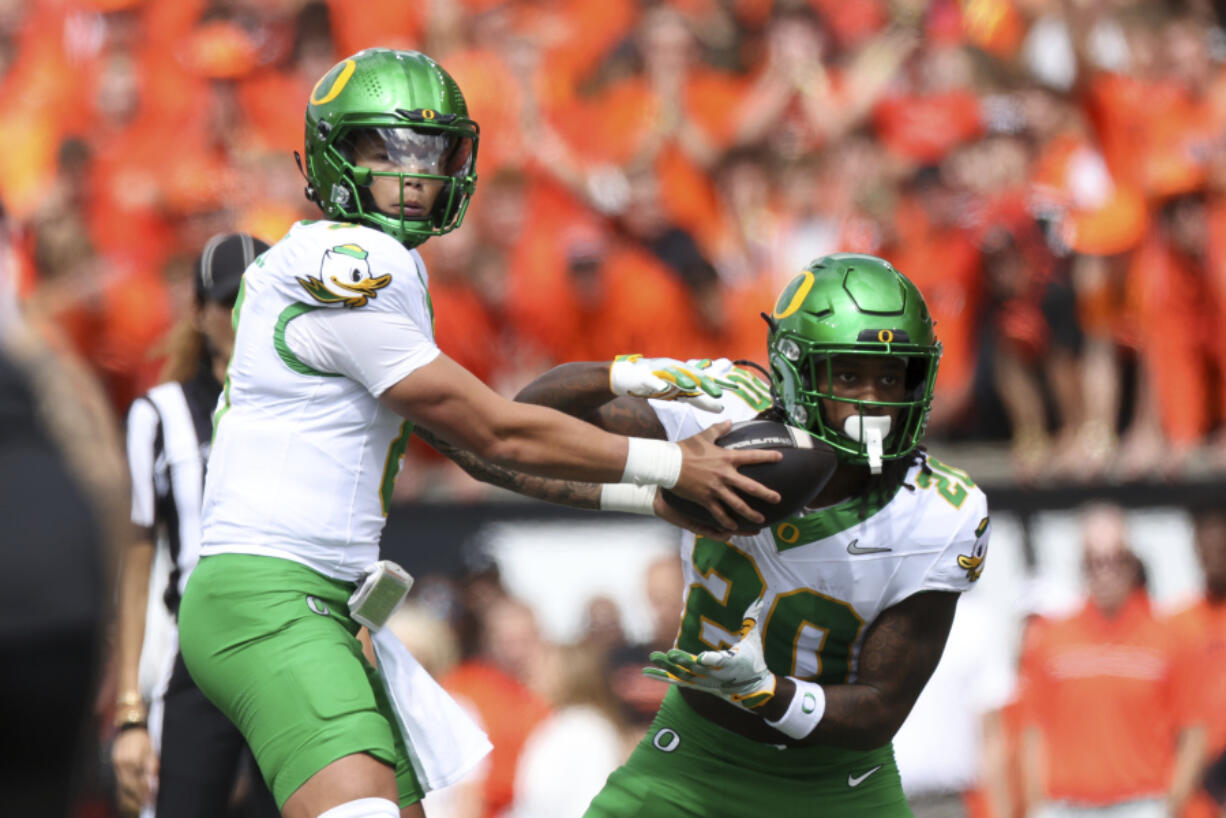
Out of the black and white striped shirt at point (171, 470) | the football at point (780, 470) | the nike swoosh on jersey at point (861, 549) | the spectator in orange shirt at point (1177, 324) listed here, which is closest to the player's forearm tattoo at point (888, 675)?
the nike swoosh on jersey at point (861, 549)

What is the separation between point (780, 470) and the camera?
361cm

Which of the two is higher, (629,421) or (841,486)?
(629,421)

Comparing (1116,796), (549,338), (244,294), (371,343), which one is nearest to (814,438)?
(371,343)

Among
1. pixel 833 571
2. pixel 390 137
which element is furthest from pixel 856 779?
pixel 390 137

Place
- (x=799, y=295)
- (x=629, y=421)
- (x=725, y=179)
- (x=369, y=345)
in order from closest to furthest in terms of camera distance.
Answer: (x=369, y=345) → (x=799, y=295) → (x=629, y=421) → (x=725, y=179)

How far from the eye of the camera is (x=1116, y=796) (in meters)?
6.78

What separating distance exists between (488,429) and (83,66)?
6936 millimetres

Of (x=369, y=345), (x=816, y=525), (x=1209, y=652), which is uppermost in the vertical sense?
(x=369, y=345)

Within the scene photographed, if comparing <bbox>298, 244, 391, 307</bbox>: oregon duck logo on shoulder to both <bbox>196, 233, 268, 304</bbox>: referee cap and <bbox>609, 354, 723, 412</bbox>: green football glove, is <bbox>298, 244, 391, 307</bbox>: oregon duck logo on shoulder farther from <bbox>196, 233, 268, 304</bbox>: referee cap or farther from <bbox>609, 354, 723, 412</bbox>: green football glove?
<bbox>196, 233, 268, 304</bbox>: referee cap

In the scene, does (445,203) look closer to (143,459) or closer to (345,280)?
(345,280)

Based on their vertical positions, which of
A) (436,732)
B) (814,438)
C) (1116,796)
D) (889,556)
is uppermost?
(814,438)

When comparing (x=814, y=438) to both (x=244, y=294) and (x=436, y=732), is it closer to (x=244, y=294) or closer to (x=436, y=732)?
(x=436, y=732)

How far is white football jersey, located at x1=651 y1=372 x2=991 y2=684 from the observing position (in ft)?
12.8

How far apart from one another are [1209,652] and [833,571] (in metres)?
3.60
